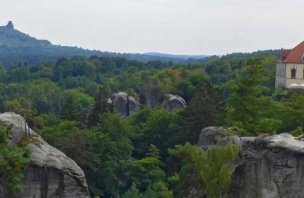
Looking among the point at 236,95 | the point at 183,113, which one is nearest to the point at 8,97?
the point at 183,113

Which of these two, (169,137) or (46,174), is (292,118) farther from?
(46,174)

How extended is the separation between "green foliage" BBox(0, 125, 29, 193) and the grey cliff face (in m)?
9.05

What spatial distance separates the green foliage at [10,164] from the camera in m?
22.2

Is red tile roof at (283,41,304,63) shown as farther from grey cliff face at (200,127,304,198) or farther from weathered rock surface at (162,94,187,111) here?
grey cliff face at (200,127,304,198)

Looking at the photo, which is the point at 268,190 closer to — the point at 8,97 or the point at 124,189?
the point at 124,189

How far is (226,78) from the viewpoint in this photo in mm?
84188

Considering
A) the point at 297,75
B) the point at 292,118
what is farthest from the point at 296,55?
the point at 292,118

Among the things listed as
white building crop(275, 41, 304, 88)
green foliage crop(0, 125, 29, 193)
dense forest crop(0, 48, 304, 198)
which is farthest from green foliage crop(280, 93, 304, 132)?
white building crop(275, 41, 304, 88)

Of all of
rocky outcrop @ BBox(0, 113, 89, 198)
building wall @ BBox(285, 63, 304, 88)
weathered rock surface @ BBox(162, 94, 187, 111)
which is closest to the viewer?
rocky outcrop @ BBox(0, 113, 89, 198)

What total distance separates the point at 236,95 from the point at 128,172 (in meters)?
7.45

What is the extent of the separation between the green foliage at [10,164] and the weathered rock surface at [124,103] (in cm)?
4628

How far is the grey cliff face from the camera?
27.3m

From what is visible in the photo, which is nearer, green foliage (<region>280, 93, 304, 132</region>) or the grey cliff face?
the grey cliff face

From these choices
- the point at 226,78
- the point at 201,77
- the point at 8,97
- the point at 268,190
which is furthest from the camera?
the point at 8,97
